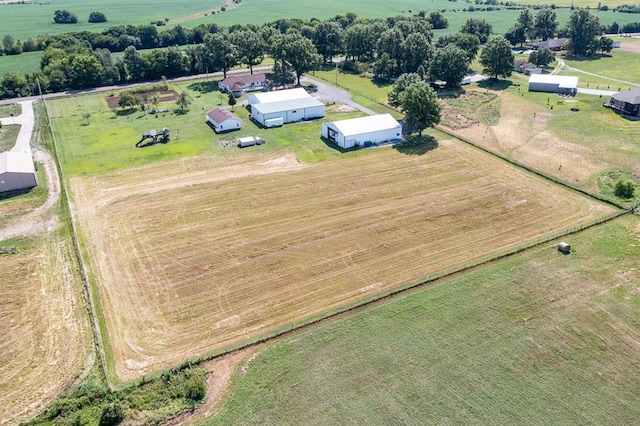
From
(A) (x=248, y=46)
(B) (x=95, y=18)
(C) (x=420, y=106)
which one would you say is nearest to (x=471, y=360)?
(C) (x=420, y=106)

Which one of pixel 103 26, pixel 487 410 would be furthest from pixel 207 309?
pixel 103 26

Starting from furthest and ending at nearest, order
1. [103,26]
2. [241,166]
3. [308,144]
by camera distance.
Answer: [103,26]
[308,144]
[241,166]

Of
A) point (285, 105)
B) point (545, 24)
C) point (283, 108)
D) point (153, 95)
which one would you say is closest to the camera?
point (283, 108)

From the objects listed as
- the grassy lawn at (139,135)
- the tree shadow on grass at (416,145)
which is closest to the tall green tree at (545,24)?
the grassy lawn at (139,135)

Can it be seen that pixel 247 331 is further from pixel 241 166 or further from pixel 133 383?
pixel 241 166

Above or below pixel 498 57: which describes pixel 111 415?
below

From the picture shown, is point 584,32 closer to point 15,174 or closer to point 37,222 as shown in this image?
point 15,174

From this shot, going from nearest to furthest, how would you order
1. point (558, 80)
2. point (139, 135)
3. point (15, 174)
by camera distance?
point (15, 174), point (139, 135), point (558, 80)
